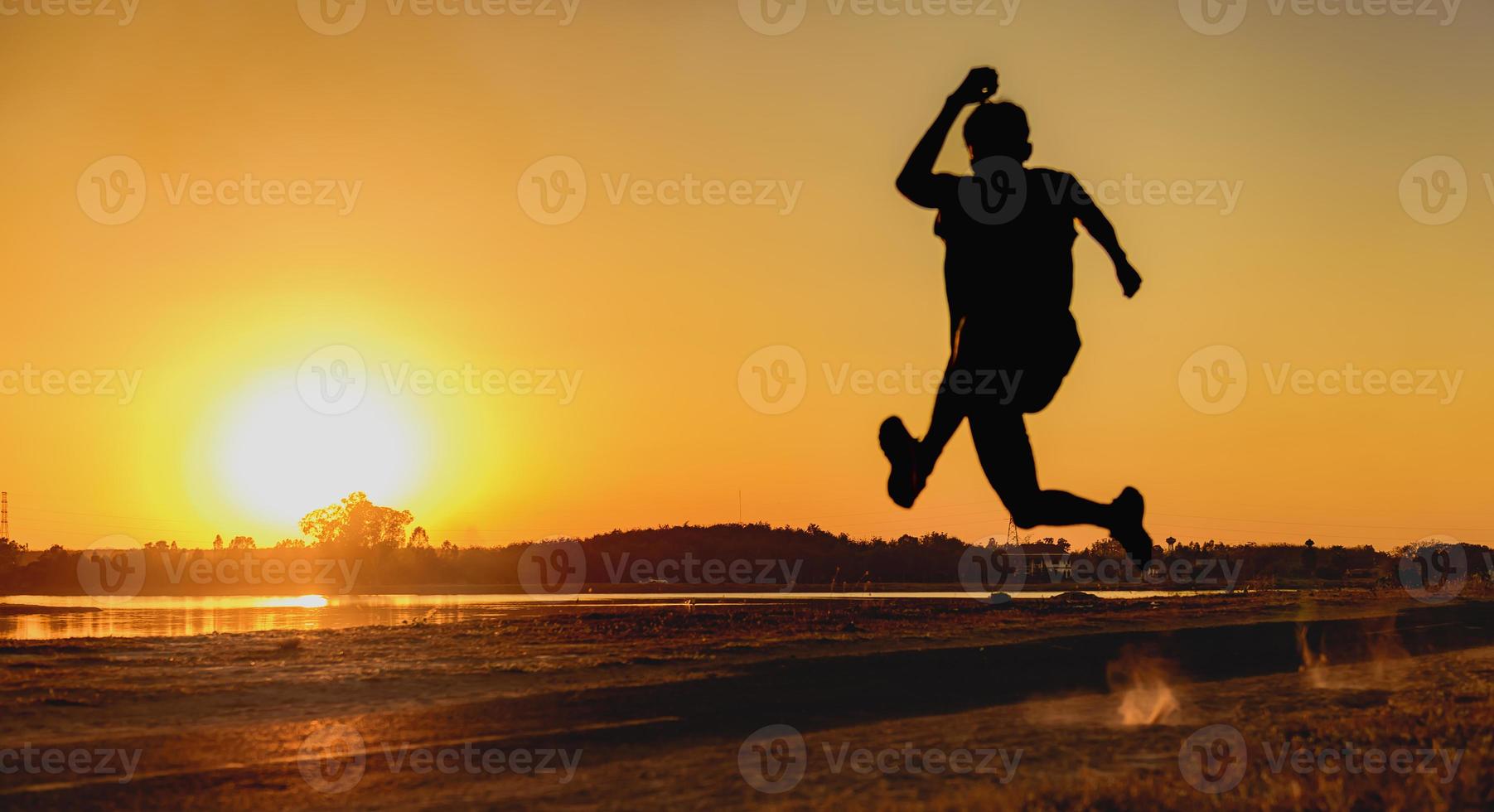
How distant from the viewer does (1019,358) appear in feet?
9.02

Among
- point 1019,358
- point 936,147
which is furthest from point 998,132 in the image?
point 1019,358

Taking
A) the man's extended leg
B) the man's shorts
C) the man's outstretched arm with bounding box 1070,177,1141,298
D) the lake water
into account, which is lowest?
the man's extended leg

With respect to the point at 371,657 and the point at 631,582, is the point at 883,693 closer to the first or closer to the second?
the point at 371,657

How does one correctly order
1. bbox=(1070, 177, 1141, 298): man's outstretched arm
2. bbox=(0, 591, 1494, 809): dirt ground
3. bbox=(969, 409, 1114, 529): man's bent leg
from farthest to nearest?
bbox=(0, 591, 1494, 809): dirt ground → bbox=(1070, 177, 1141, 298): man's outstretched arm → bbox=(969, 409, 1114, 529): man's bent leg

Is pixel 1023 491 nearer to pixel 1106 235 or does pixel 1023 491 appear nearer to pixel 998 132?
pixel 1106 235

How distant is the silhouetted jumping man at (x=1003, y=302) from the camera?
271cm

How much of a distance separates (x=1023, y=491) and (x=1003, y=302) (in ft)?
1.41

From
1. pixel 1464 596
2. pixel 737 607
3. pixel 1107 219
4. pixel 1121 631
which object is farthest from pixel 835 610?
pixel 1107 219

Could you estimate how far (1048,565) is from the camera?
152 metres

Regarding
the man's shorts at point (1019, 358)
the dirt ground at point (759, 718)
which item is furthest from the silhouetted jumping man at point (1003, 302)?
the dirt ground at point (759, 718)

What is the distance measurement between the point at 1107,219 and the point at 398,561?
161040mm

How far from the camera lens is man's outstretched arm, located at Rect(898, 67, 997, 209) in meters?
2.73

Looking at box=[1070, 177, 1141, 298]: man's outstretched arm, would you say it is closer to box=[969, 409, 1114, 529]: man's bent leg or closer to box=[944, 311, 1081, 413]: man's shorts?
box=[944, 311, 1081, 413]: man's shorts

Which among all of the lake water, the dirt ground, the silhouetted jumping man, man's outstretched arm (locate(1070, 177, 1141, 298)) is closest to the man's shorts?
the silhouetted jumping man
